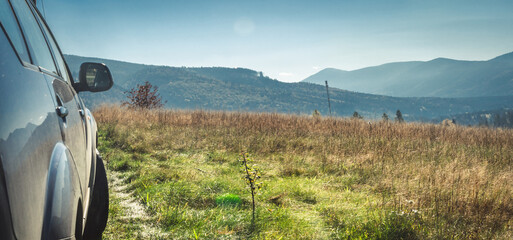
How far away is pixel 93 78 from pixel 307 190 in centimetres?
310

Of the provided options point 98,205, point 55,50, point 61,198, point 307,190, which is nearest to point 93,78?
point 55,50

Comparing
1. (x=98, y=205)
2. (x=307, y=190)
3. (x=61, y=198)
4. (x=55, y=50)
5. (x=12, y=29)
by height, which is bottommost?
(x=307, y=190)

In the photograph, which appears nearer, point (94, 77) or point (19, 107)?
point (19, 107)

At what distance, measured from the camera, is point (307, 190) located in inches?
166

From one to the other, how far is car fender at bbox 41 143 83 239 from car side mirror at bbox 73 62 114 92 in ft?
4.99

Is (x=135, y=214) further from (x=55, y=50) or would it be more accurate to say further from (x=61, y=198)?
(x=61, y=198)

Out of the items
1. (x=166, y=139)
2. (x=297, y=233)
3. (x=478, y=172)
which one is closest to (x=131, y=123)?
(x=166, y=139)

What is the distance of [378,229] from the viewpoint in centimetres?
279

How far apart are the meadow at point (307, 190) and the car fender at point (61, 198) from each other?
181cm

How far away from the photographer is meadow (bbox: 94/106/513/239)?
2.86 m

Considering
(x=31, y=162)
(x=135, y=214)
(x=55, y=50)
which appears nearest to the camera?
(x=31, y=162)

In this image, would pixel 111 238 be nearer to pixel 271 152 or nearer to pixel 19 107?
pixel 19 107

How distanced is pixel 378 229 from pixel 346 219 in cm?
43

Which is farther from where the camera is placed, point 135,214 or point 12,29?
point 135,214
